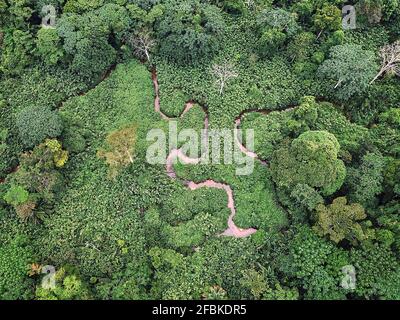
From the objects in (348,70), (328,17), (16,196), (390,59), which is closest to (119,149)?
(16,196)

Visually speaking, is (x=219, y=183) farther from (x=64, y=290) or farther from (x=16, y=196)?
(x=16, y=196)

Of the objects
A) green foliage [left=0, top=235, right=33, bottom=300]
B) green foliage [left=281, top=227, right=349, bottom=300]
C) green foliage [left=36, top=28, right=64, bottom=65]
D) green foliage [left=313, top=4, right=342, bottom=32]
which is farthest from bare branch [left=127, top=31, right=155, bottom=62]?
green foliage [left=281, top=227, right=349, bottom=300]

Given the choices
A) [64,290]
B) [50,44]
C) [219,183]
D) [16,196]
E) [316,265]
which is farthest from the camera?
[50,44]

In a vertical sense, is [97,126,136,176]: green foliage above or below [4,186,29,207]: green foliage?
above

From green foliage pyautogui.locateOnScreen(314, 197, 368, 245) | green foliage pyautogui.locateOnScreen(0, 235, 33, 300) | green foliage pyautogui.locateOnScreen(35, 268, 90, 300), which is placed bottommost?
green foliage pyautogui.locateOnScreen(0, 235, 33, 300)

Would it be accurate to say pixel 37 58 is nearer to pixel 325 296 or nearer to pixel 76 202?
pixel 76 202

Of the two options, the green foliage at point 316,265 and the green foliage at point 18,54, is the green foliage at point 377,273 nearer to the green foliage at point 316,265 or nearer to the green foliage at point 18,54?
the green foliage at point 316,265

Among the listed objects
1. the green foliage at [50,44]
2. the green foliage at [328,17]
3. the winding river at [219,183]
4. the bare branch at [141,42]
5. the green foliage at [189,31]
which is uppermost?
the green foliage at [328,17]

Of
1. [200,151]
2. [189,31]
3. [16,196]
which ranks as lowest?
[16,196]

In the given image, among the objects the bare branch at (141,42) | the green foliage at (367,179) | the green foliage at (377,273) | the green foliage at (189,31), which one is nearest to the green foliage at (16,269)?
the bare branch at (141,42)

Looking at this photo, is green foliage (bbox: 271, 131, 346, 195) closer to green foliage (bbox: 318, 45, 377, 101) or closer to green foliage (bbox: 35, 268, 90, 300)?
green foliage (bbox: 318, 45, 377, 101)
